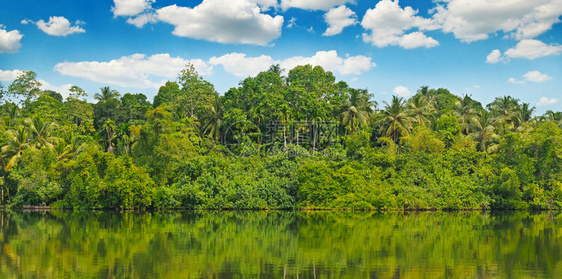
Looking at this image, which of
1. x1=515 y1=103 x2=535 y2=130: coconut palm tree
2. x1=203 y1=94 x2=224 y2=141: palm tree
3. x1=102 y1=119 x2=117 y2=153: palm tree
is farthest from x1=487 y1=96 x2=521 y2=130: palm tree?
x1=102 y1=119 x2=117 y2=153: palm tree

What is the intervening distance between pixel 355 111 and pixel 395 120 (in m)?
4.61

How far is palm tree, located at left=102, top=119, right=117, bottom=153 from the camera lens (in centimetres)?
4838

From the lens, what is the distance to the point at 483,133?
48000 millimetres

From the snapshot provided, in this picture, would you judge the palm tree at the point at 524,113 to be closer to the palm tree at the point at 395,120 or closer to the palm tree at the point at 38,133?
the palm tree at the point at 395,120

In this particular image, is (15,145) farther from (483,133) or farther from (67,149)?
(483,133)

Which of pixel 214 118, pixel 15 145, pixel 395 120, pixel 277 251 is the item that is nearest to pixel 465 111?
pixel 395 120

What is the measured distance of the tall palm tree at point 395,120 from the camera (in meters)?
46.3

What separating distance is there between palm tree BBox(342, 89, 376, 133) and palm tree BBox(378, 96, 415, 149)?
2765 mm

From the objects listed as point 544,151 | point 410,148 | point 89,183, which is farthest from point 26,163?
point 544,151

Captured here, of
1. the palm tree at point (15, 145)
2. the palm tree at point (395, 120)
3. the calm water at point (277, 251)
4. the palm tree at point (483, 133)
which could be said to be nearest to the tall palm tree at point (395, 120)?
the palm tree at point (395, 120)

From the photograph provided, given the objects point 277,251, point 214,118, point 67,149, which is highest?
point 214,118

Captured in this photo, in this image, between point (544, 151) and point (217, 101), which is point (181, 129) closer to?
point (217, 101)

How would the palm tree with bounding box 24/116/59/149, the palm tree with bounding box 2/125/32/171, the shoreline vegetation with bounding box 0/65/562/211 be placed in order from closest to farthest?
the shoreline vegetation with bounding box 0/65/562/211 → the palm tree with bounding box 2/125/32/171 → the palm tree with bounding box 24/116/59/149

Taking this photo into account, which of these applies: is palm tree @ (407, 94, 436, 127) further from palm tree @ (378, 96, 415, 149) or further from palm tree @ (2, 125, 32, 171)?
palm tree @ (2, 125, 32, 171)
